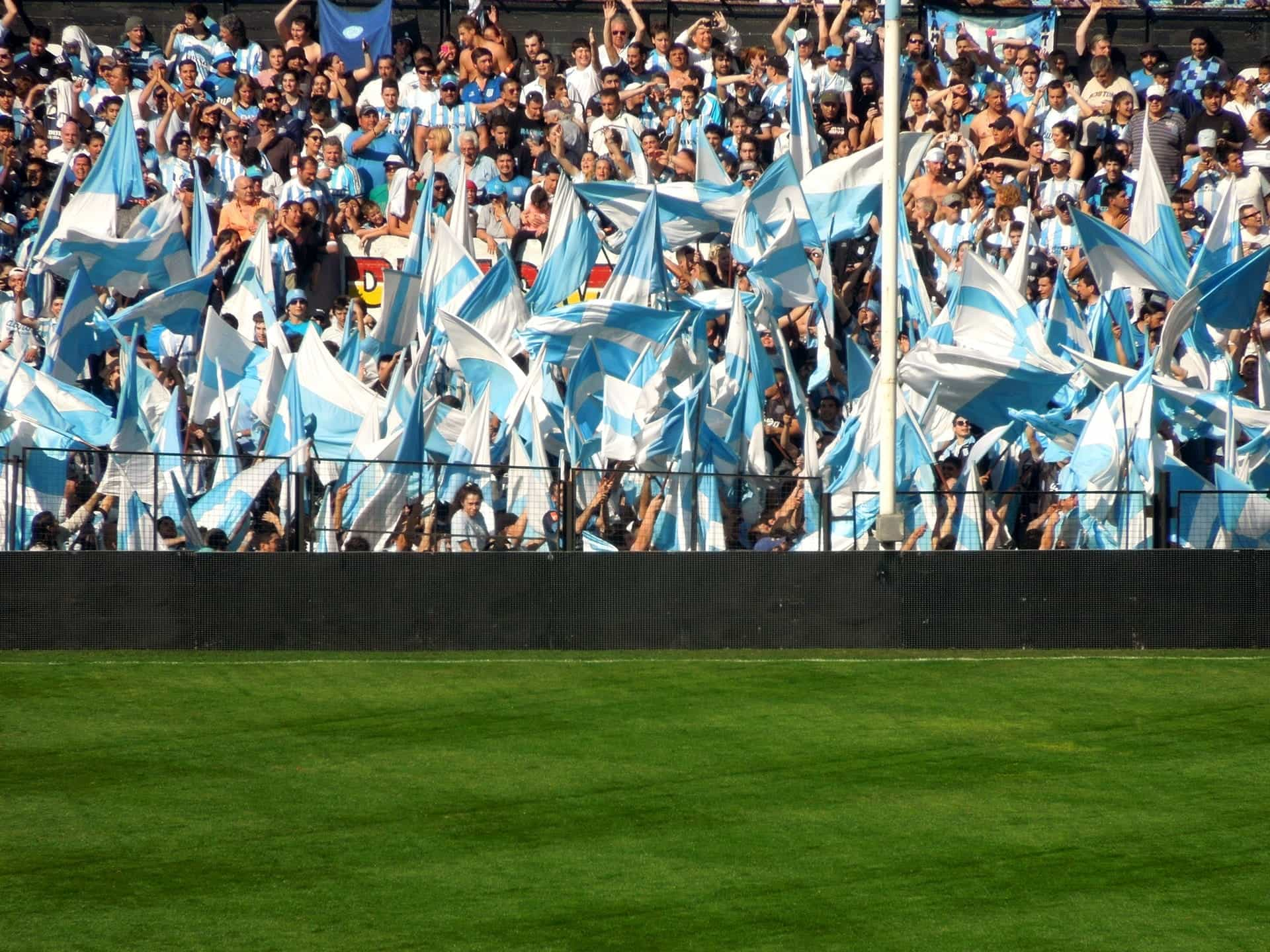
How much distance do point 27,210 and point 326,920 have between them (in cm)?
→ 1399

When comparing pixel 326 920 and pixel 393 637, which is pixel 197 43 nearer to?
pixel 393 637

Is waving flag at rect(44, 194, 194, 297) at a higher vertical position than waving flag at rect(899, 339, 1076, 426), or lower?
higher

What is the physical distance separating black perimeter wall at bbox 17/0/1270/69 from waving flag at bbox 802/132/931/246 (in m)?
3.86

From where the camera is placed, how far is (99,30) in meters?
21.8

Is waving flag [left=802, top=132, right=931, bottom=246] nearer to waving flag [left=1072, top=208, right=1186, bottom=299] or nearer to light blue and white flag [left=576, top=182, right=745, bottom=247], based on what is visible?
light blue and white flag [left=576, top=182, right=745, bottom=247]

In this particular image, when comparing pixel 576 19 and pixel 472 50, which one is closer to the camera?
pixel 472 50

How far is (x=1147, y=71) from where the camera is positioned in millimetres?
19812

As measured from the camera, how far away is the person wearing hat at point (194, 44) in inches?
822

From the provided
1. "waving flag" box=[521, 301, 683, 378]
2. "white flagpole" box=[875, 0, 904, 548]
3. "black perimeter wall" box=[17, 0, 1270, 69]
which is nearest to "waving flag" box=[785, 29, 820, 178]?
"waving flag" box=[521, 301, 683, 378]

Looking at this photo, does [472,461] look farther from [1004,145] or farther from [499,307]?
[1004,145]

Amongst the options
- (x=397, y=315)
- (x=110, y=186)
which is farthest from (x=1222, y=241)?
(x=110, y=186)

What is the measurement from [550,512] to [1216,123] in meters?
9.38

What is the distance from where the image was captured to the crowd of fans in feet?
58.0

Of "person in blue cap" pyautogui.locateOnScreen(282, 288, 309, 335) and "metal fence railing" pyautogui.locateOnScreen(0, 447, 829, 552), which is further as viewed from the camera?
"person in blue cap" pyautogui.locateOnScreen(282, 288, 309, 335)
